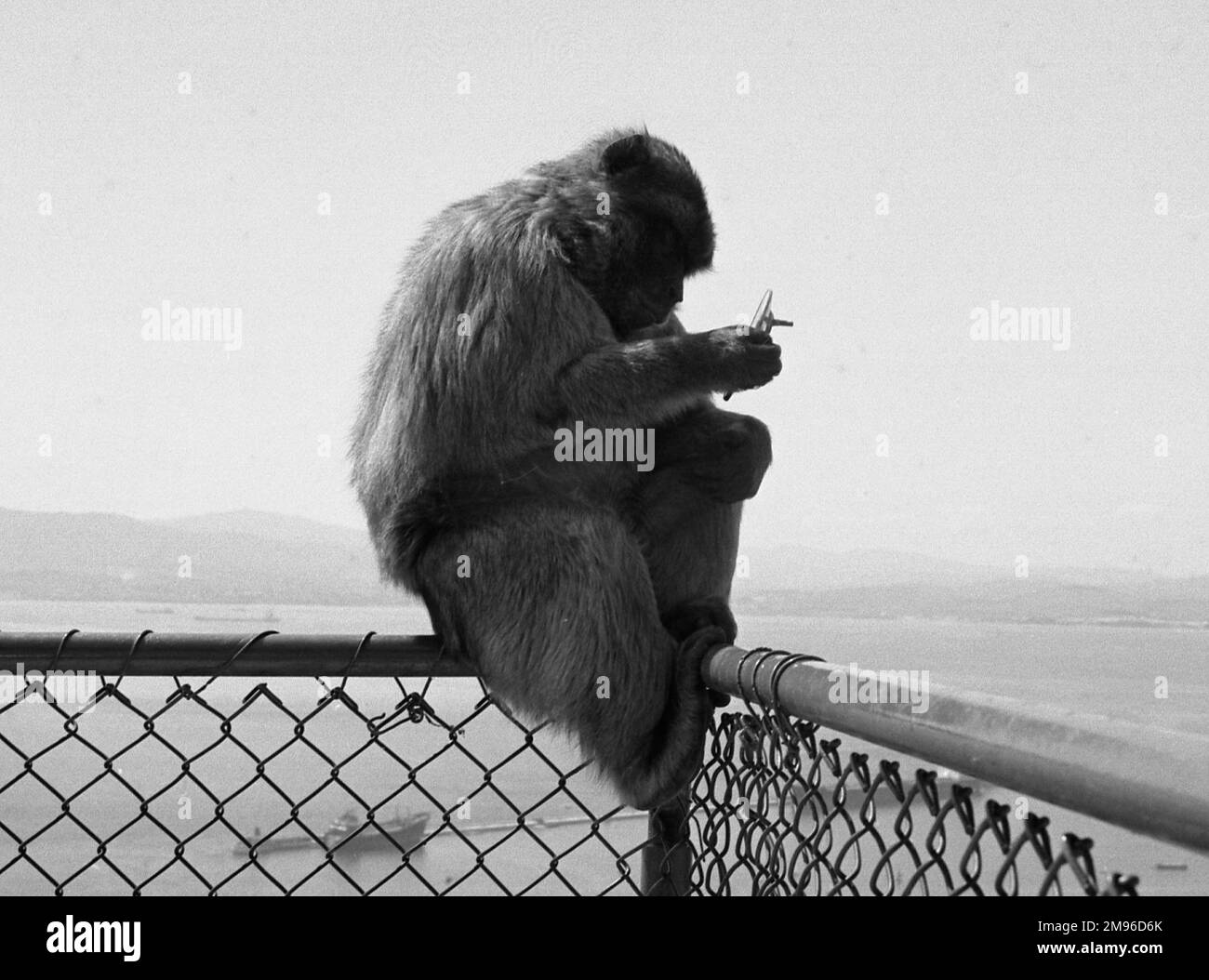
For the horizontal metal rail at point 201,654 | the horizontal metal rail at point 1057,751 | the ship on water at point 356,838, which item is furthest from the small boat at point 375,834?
the horizontal metal rail at point 1057,751

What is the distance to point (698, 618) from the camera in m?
3.08

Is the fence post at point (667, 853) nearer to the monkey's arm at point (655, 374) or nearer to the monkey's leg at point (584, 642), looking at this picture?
the monkey's leg at point (584, 642)

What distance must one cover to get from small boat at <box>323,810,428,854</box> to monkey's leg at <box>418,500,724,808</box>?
364 mm

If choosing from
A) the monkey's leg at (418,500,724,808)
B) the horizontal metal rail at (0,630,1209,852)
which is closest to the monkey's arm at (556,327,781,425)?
the monkey's leg at (418,500,724,808)

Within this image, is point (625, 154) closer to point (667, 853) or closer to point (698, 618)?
point (698, 618)

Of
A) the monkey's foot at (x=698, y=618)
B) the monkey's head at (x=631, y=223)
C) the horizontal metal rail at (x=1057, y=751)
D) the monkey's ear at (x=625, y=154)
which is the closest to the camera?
the horizontal metal rail at (x=1057, y=751)

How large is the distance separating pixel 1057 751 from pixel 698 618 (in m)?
1.99

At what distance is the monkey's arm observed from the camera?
3.22 meters

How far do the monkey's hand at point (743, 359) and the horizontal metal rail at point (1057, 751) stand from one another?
1.63 m

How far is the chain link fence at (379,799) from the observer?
202 centimetres

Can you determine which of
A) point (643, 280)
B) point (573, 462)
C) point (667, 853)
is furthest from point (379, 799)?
point (643, 280)

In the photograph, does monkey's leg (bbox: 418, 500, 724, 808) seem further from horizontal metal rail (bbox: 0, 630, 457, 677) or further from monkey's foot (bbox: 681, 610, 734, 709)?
horizontal metal rail (bbox: 0, 630, 457, 677)

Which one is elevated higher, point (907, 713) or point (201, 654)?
point (907, 713)
